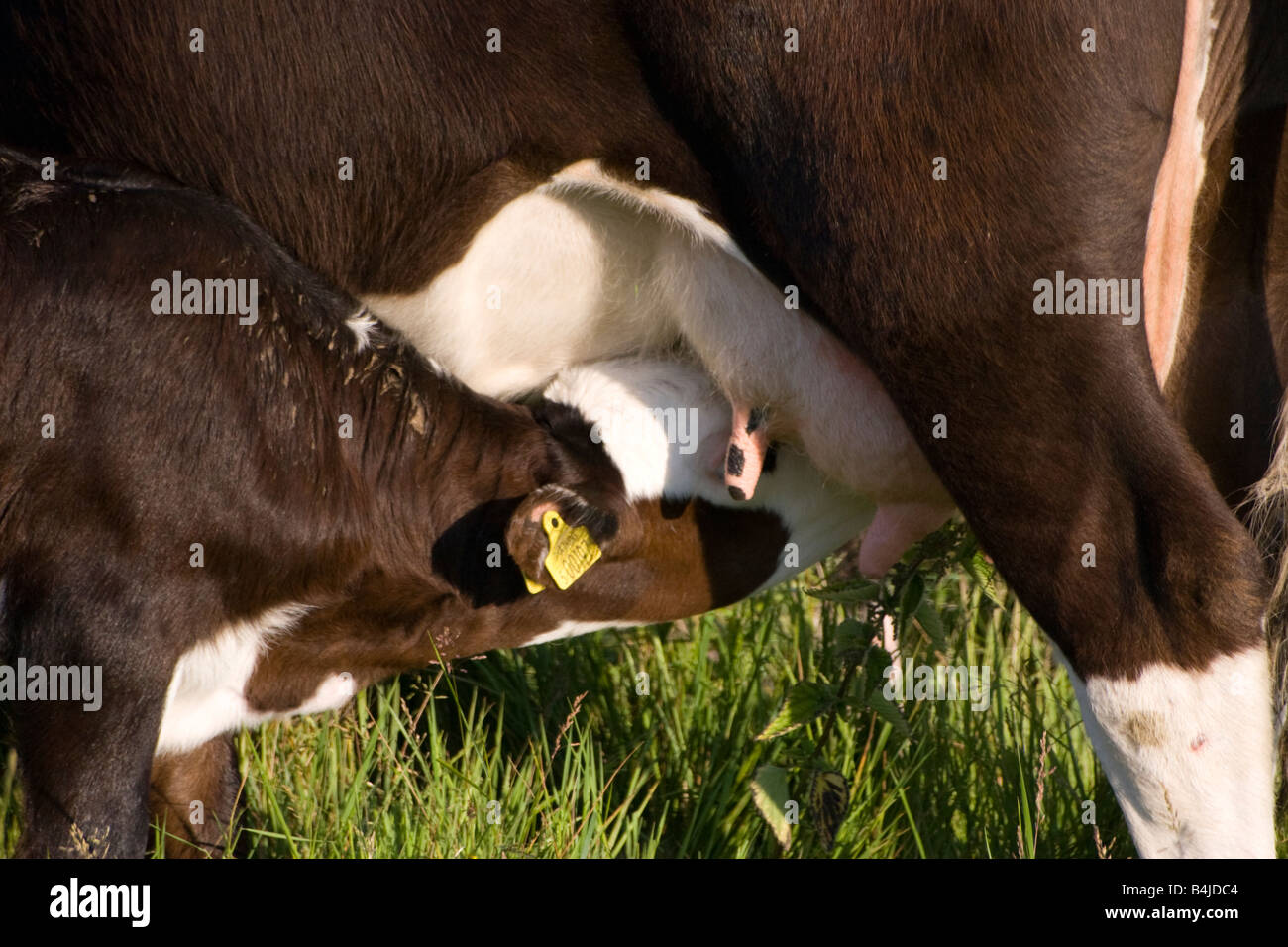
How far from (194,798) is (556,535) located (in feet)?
3.55

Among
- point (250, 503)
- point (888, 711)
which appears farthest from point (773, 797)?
point (250, 503)

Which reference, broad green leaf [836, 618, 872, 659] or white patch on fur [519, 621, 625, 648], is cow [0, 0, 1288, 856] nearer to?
broad green leaf [836, 618, 872, 659]

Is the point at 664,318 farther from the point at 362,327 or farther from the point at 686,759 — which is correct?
the point at 686,759

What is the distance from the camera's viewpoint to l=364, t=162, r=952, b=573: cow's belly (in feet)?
9.44

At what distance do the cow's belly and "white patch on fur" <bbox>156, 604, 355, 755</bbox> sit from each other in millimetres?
689

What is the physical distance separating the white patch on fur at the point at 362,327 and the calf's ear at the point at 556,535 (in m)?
0.46

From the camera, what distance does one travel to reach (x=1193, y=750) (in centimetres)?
256

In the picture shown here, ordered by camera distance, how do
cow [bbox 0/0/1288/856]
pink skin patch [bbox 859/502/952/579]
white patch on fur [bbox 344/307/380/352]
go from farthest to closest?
1. pink skin patch [bbox 859/502/952/579]
2. white patch on fur [bbox 344/307/380/352]
3. cow [bbox 0/0/1288/856]

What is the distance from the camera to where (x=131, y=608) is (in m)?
2.81

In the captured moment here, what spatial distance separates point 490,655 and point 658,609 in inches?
32.9

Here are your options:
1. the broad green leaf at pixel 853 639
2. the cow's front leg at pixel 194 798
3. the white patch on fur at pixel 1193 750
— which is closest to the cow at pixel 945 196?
the white patch on fur at pixel 1193 750

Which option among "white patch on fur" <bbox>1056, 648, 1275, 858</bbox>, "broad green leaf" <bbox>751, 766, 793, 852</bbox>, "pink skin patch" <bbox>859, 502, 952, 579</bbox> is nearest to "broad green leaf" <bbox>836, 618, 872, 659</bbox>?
"pink skin patch" <bbox>859, 502, 952, 579</bbox>

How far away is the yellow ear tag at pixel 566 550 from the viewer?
297 cm
